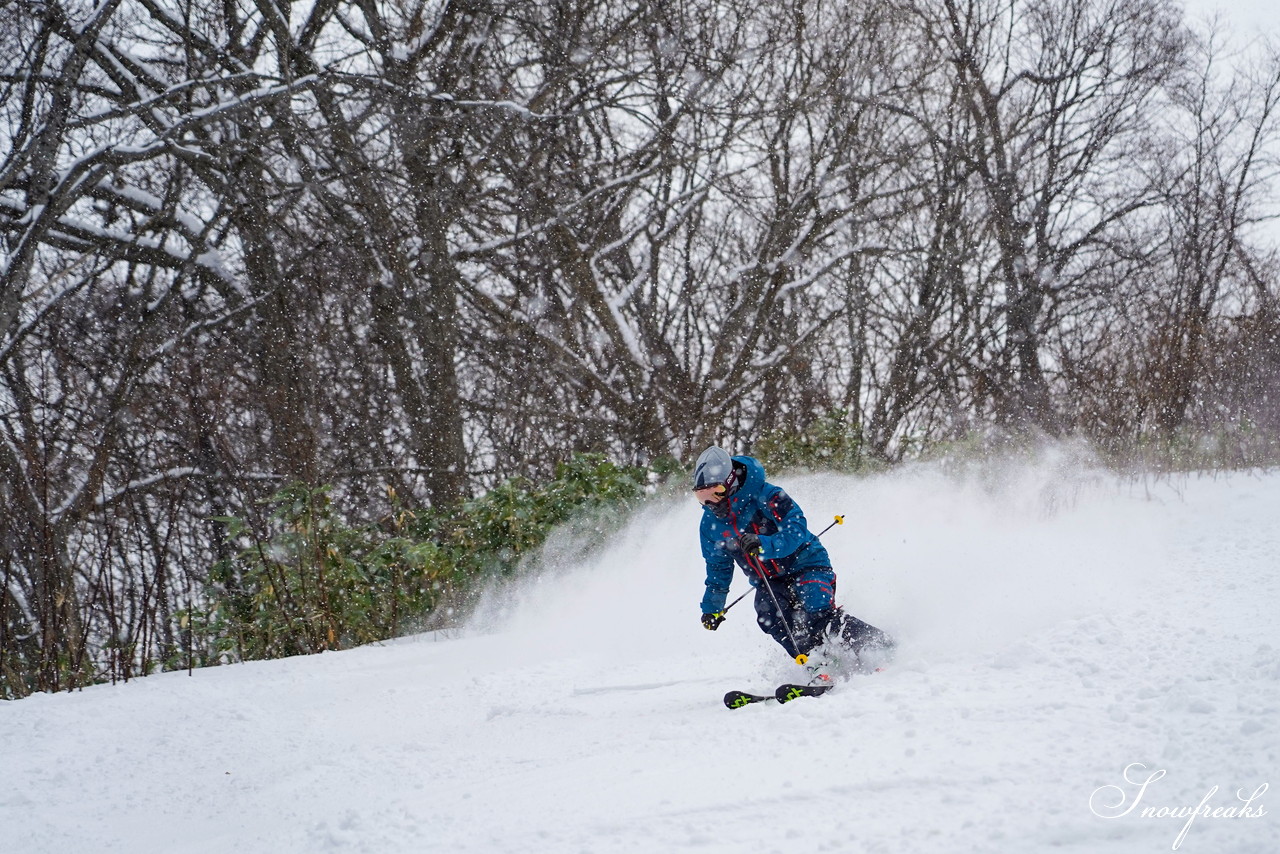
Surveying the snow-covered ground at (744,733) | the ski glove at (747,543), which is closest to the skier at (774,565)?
the ski glove at (747,543)

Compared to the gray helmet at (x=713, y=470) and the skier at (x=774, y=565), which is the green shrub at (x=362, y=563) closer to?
the skier at (x=774, y=565)

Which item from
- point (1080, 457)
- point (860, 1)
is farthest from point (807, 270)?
point (1080, 457)

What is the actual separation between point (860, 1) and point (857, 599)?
1134 centimetres

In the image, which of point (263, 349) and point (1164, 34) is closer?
point (263, 349)

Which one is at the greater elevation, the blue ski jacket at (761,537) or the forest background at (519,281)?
the forest background at (519,281)

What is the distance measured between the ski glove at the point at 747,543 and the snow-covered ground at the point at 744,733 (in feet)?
2.39

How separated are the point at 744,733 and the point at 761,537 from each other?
1589 millimetres

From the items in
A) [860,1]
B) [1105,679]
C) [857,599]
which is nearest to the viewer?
[1105,679]

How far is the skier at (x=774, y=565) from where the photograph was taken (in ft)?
17.3

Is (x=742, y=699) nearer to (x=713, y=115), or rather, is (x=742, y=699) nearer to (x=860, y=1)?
(x=713, y=115)

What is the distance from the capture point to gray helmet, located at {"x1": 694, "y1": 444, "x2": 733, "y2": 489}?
5.21 meters

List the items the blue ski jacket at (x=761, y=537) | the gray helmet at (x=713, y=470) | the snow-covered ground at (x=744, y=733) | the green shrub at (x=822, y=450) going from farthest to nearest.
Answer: the green shrub at (x=822, y=450), the blue ski jacket at (x=761, y=537), the gray helmet at (x=713, y=470), the snow-covered ground at (x=744, y=733)

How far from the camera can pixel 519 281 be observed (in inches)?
563

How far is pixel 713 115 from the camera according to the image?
37.4 ft
